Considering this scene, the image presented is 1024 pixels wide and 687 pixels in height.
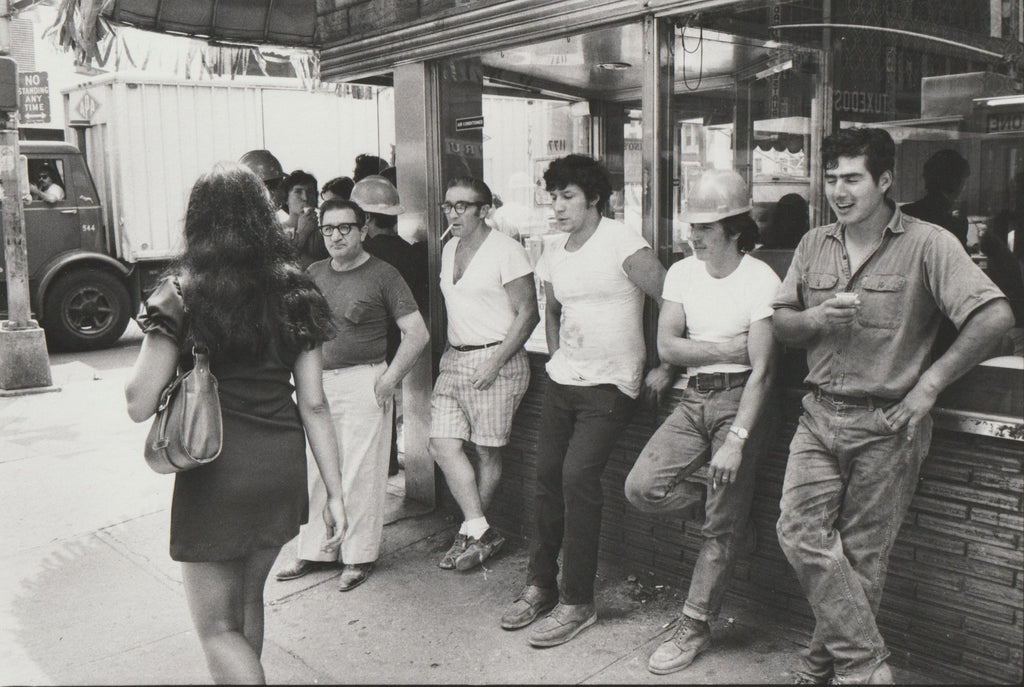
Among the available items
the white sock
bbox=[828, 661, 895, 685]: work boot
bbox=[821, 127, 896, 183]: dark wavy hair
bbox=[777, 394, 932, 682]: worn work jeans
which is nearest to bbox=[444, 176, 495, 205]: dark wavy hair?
the white sock

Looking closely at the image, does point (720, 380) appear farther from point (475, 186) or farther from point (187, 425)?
point (187, 425)

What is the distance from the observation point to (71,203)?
38.4 feet

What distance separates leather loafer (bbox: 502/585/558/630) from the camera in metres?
4.04

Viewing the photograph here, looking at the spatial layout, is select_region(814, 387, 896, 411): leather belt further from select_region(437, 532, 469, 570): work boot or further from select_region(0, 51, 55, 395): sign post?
select_region(0, 51, 55, 395): sign post

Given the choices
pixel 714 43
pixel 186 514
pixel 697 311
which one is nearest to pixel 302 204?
pixel 714 43

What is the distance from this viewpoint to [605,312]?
4031mm

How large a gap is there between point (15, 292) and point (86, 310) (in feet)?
8.46

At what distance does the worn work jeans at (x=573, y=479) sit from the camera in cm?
391

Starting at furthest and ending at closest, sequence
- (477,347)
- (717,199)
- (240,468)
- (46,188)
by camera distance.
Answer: (46,188), (477,347), (717,199), (240,468)

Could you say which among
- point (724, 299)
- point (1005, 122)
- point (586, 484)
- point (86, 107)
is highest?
point (86, 107)

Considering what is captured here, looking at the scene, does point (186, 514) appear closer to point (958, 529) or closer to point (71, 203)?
point (958, 529)

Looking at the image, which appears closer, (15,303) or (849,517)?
(849,517)

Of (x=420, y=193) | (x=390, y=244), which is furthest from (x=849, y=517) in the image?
(x=420, y=193)

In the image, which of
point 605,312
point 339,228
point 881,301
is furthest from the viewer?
point 339,228
